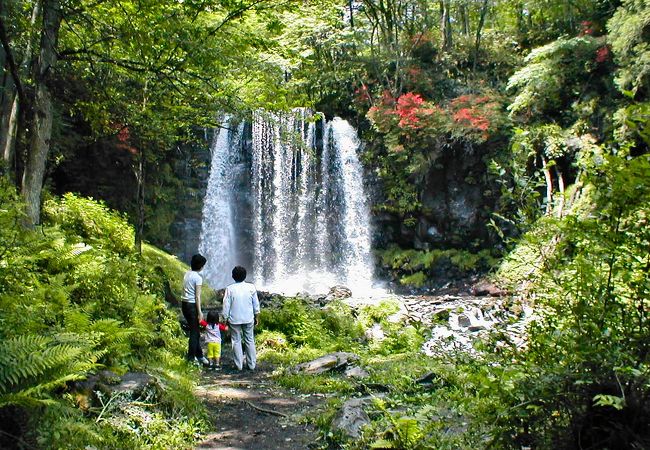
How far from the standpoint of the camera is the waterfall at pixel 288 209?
21.2 meters

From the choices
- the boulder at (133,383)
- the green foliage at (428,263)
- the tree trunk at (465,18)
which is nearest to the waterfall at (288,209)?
the green foliage at (428,263)

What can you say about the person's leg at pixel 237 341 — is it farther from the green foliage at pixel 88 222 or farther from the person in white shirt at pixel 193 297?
the green foliage at pixel 88 222

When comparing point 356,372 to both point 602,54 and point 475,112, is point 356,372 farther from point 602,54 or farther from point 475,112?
point 602,54

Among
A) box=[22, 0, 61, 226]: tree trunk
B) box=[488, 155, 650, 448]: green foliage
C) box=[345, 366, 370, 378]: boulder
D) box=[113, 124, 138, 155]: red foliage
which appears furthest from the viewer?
box=[113, 124, 138, 155]: red foliage

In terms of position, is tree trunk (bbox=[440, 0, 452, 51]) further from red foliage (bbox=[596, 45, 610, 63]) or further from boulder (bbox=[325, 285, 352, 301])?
boulder (bbox=[325, 285, 352, 301])

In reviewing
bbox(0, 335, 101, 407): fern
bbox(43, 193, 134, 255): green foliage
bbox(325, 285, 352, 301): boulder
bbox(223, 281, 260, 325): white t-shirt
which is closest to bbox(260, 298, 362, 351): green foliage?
bbox(223, 281, 260, 325): white t-shirt

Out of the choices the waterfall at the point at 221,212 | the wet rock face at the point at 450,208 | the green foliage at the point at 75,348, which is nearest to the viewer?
the green foliage at the point at 75,348

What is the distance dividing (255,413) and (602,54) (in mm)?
16813

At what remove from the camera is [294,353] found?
30.8 ft

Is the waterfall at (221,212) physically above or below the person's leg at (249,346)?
above

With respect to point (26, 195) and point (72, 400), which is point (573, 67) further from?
point (72, 400)

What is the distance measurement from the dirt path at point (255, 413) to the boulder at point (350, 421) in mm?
253

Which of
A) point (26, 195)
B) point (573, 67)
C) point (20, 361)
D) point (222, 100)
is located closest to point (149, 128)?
point (222, 100)

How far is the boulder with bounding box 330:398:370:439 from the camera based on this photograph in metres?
4.33
